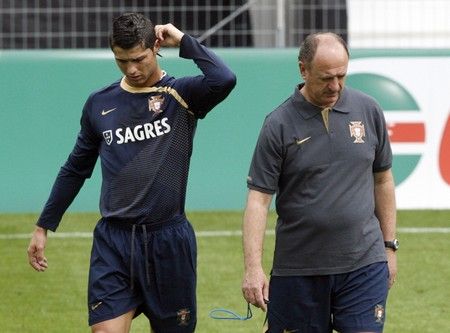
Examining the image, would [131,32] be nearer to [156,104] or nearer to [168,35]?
[168,35]

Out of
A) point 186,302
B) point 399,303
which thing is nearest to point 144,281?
point 186,302

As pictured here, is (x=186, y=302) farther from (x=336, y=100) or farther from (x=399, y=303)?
(x=399, y=303)

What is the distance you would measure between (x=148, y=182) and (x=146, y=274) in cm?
47

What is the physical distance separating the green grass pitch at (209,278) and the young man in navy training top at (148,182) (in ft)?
8.82

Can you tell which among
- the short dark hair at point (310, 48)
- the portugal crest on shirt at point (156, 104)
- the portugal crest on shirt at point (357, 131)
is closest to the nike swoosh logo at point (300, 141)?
the portugal crest on shirt at point (357, 131)

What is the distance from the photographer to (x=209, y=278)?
38.6 ft

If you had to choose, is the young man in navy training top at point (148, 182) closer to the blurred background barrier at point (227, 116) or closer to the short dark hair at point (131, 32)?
the short dark hair at point (131, 32)

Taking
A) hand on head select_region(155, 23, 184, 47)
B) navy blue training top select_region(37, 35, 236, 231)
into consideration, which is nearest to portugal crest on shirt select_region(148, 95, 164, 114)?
navy blue training top select_region(37, 35, 236, 231)

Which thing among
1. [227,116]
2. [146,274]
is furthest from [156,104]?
[227,116]

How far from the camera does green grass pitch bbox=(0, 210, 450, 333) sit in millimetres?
10297

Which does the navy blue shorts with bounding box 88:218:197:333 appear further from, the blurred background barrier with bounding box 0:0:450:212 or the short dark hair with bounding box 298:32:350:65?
the blurred background barrier with bounding box 0:0:450:212

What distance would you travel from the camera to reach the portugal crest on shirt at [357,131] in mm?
6840

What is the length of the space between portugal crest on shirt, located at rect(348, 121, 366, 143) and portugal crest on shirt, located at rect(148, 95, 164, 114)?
1.09 m

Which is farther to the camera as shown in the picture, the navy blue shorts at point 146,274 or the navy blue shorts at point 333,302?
the navy blue shorts at point 146,274
